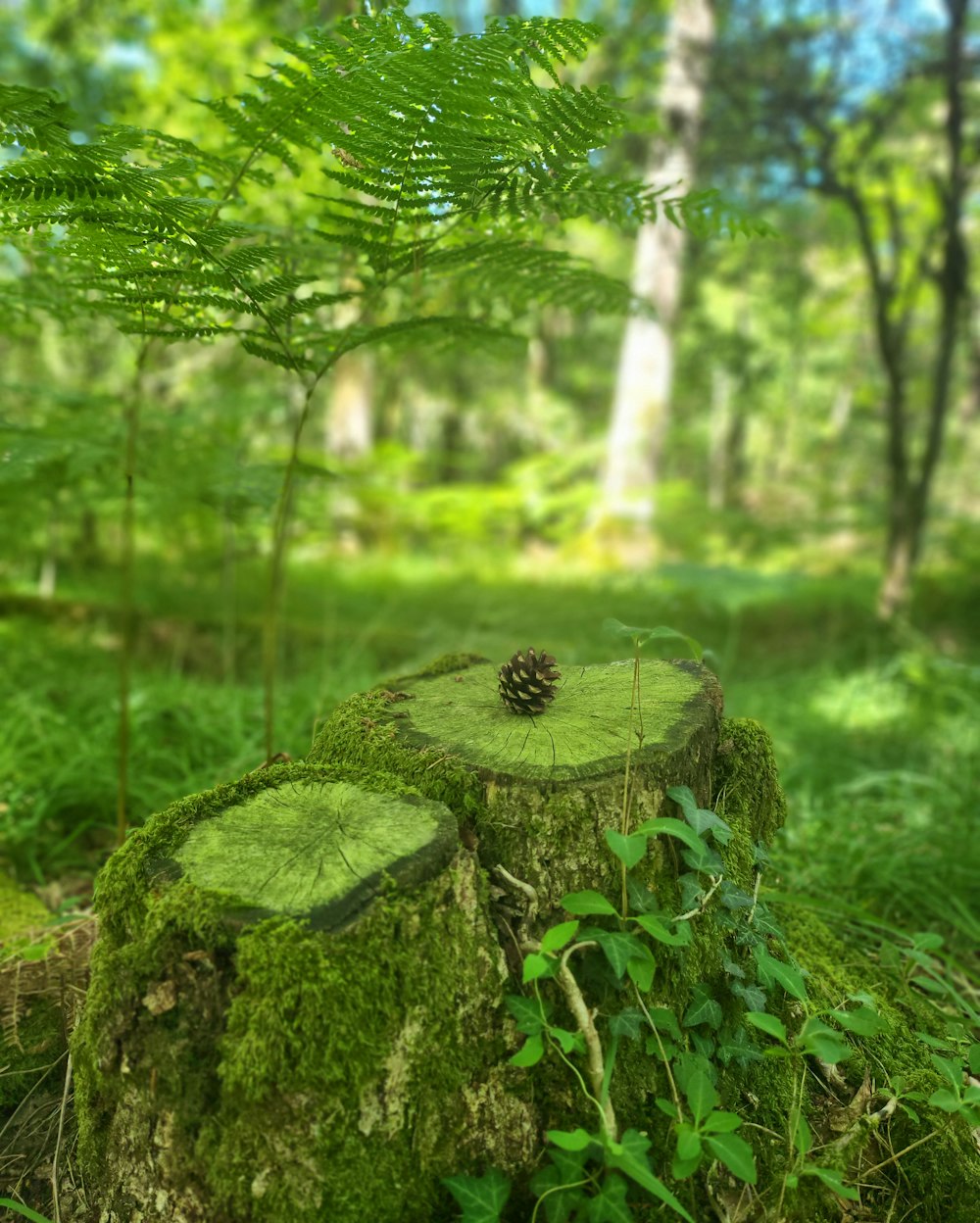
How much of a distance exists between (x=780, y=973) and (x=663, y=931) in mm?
299

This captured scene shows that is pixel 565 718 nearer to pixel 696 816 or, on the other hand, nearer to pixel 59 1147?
pixel 696 816

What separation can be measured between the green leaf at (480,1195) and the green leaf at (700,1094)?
31 cm

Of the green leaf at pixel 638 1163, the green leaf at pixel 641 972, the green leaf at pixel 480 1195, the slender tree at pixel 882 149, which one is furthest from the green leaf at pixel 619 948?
the slender tree at pixel 882 149

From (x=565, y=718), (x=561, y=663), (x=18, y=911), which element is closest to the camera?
(x=565, y=718)

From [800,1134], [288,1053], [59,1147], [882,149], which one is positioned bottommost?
[59,1147]

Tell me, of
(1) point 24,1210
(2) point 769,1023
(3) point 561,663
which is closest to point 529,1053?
(2) point 769,1023

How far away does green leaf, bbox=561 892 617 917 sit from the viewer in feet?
3.97

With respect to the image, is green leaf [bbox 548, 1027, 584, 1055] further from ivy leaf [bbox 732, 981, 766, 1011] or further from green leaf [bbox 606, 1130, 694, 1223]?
ivy leaf [bbox 732, 981, 766, 1011]

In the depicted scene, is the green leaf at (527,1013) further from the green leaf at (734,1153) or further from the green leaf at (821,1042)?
the green leaf at (821,1042)

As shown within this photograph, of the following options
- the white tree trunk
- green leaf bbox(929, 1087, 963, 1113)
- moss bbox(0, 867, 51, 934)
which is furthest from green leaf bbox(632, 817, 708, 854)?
the white tree trunk

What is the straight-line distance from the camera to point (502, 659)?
132 inches

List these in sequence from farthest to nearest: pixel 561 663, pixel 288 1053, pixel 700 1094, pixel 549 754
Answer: pixel 561 663, pixel 549 754, pixel 700 1094, pixel 288 1053

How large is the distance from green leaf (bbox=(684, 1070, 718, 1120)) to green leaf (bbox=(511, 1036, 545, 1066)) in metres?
0.26

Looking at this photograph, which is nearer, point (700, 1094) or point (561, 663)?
point (700, 1094)
